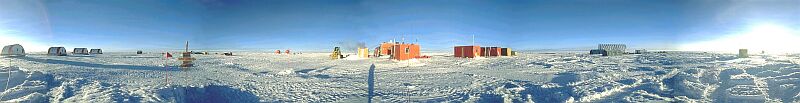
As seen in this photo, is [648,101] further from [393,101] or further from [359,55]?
[359,55]

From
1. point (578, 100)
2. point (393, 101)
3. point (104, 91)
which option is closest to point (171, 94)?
point (104, 91)

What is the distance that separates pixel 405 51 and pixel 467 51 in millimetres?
6271

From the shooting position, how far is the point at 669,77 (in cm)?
1125

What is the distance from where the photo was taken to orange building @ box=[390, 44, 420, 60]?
27.6 m

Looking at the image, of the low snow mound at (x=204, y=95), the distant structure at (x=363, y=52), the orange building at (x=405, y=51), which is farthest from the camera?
the distant structure at (x=363, y=52)

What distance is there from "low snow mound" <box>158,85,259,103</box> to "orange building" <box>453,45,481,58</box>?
2397 cm

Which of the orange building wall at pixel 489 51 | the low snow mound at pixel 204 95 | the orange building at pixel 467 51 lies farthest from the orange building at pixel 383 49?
the low snow mound at pixel 204 95

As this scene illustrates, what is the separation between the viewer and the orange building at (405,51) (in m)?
27.6

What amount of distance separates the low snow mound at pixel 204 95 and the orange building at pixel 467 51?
23966 mm

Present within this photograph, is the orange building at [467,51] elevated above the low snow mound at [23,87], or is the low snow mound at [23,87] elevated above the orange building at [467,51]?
the orange building at [467,51]

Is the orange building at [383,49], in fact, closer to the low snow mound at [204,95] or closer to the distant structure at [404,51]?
the distant structure at [404,51]

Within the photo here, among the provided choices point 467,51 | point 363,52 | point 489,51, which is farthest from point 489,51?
point 363,52

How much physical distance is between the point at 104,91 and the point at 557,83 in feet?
29.0

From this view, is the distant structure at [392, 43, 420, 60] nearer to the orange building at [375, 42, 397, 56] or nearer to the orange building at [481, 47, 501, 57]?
the orange building at [375, 42, 397, 56]
